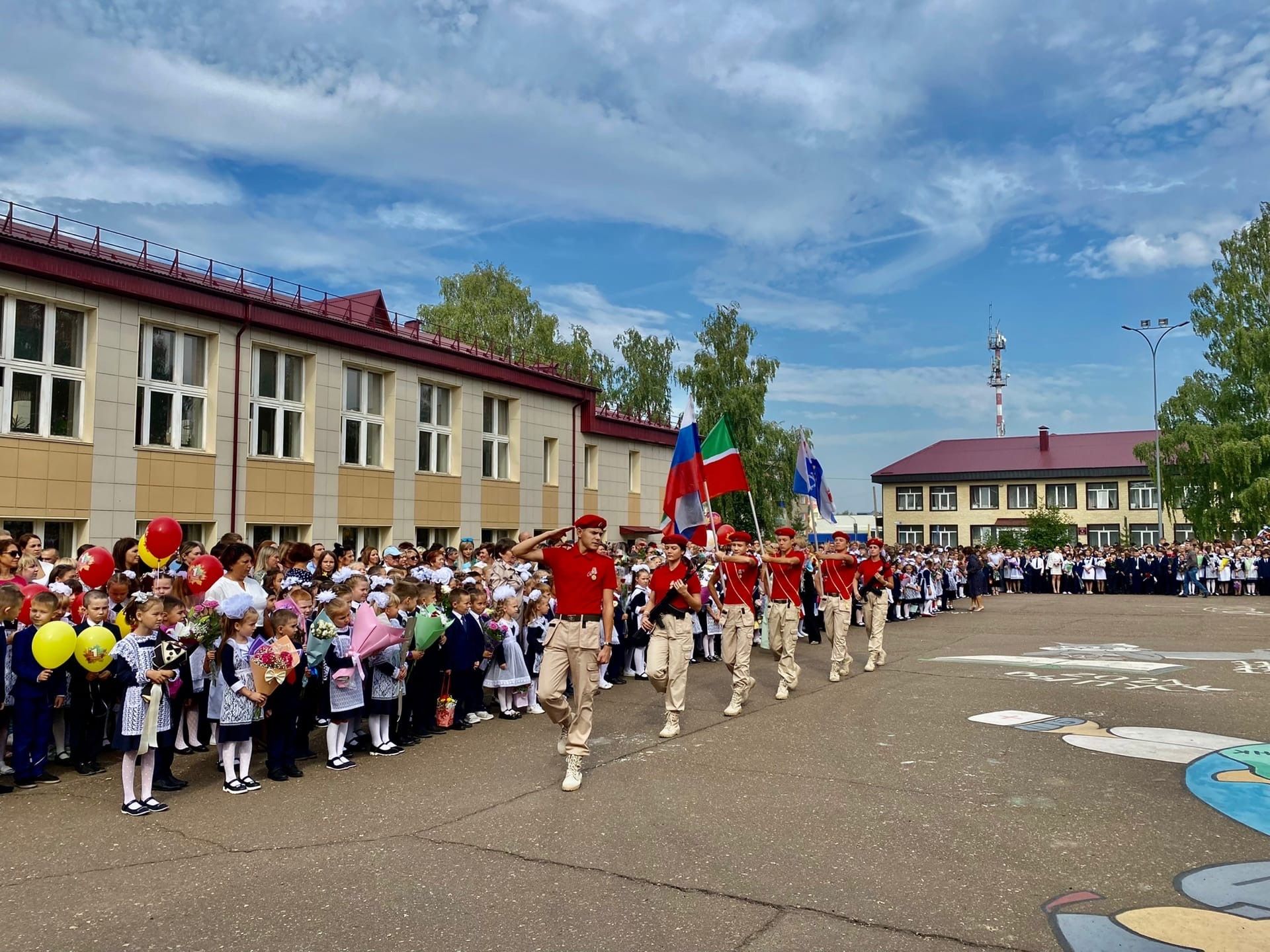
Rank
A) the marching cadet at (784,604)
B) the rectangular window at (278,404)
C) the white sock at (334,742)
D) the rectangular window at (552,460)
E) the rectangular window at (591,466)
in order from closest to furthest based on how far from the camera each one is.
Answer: the white sock at (334,742), the marching cadet at (784,604), the rectangular window at (278,404), the rectangular window at (552,460), the rectangular window at (591,466)

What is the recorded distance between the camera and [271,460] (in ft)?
72.9

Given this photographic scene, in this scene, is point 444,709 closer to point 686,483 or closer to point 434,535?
point 686,483

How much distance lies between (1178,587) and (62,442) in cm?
3308

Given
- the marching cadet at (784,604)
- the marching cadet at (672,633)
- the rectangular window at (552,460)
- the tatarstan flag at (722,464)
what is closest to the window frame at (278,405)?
the rectangular window at (552,460)

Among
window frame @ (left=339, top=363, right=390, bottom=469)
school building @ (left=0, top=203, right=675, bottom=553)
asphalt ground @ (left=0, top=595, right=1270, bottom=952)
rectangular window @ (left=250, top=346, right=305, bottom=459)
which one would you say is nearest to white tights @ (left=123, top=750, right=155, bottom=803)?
asphalt ground @ (left=0, top=595, right=1270, bottom=952)

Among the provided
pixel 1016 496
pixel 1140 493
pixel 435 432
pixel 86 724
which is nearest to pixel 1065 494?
pixel 1016 496

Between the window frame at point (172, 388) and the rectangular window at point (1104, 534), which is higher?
the window frame at point (172, 388)

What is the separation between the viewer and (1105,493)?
201 feet

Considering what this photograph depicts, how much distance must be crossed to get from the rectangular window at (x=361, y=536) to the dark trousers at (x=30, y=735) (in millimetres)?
16814

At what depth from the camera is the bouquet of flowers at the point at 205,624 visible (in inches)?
293

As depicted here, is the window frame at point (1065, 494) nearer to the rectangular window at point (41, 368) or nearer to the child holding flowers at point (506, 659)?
the rectangular window at point (41, 368)

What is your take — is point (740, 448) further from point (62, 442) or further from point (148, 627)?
point (148, 627)

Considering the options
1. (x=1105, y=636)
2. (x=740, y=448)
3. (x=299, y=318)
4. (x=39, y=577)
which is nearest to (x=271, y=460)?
(x=299, y=318)

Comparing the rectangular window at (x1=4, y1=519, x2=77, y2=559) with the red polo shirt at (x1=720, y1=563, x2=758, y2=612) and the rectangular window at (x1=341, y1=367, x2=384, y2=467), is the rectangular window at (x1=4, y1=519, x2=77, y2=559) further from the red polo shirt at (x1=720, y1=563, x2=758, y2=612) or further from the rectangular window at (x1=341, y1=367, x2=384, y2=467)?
the red polo shirt at (x1=720, y1=563, x2=758, y2=612)
